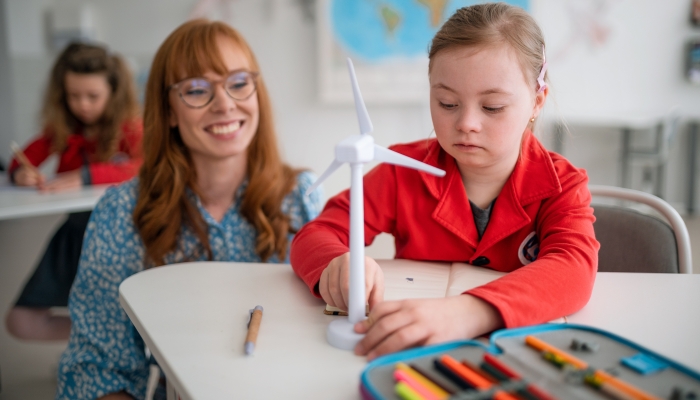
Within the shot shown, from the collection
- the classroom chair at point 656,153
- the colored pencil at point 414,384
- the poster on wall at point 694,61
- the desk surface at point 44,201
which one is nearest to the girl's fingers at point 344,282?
the colored pencil at point 414,384

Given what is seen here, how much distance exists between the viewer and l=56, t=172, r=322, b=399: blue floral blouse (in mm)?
1284

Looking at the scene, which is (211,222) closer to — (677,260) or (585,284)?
(585,284)

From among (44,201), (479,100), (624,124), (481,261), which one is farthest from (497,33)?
(624,124)

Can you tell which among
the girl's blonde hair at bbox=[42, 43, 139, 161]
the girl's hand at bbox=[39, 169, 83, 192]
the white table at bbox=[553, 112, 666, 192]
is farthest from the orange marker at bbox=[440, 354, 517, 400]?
the white table at bbox=[553, 112, 666, 192]

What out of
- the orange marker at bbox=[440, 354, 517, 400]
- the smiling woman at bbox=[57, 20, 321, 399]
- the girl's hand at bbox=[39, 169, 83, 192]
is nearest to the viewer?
the orange marker at bbox=[440, 354, 517, 400]

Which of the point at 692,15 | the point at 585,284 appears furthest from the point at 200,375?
the point at 692,15

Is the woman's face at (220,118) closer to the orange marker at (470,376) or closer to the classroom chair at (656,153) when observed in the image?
the orange marker at (470,376)

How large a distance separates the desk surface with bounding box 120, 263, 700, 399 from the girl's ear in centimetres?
31

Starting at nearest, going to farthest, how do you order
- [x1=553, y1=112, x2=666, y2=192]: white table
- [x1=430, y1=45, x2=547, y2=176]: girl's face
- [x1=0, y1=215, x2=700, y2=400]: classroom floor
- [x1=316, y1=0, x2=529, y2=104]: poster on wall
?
[x1=430, y1=45, x2=547, y2=176]: girl's face, [x1=0, y1=215, x2=700, y2=400]: classroom floor, [x1=316, y1=0, x2=529, y2=104]: poster on wall, [x1=553, y1=112, x2=666, y2=192]: white table

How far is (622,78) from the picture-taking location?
501 cm

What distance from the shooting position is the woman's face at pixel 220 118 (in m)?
1.47

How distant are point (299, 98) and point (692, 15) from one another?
3.31m

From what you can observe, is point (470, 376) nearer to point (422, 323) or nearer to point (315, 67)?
point (422, 323)

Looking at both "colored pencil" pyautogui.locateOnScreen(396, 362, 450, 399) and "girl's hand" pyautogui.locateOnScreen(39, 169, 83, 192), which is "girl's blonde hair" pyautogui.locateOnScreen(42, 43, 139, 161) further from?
"colored pencil" pyautogui.locateOnScreen(396, 362, 450, 399)
